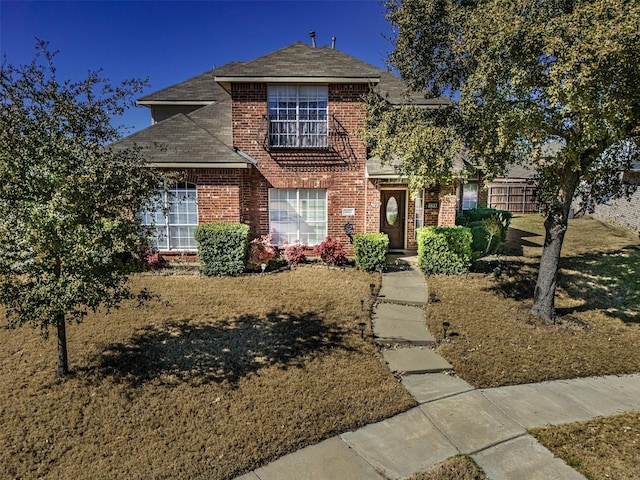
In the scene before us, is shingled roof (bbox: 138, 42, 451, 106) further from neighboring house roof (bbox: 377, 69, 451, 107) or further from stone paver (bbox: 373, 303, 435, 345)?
stone paver (bbox: 373, 303, 435, 345)

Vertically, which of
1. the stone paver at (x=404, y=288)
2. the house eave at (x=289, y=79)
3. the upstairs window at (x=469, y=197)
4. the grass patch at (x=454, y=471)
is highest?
the house eave at (x=289, y=79)

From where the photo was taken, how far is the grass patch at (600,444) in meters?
4.64

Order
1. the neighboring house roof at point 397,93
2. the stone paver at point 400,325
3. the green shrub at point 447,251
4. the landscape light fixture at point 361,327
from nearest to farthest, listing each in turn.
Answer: the landscape light fixture at point 361,327 → the stone paver at point 400,325 → the green shrub at point 447,251 → the neighboring house roof at point 397,93

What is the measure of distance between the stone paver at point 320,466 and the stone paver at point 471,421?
131 cm

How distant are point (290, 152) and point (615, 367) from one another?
10170 millimetres

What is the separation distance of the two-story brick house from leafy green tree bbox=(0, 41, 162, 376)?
639 cm

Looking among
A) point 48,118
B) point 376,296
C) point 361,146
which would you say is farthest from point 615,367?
point 48,118

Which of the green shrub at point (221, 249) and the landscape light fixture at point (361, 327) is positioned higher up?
the green shrub at point (221, 249)

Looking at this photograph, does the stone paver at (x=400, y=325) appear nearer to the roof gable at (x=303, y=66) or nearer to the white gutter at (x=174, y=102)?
the roof gable at (x=303, y=66)

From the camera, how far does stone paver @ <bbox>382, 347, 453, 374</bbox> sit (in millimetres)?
7000

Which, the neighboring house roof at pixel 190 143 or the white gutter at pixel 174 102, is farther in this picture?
the white gutter at pixel 174 102

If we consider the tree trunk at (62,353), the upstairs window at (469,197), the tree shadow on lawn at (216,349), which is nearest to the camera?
the tree trunk at (62,353)

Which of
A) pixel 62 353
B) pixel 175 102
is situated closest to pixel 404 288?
pixel 62 353

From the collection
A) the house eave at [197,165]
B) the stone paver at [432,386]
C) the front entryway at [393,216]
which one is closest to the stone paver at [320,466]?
the stone paver at [432,386]
